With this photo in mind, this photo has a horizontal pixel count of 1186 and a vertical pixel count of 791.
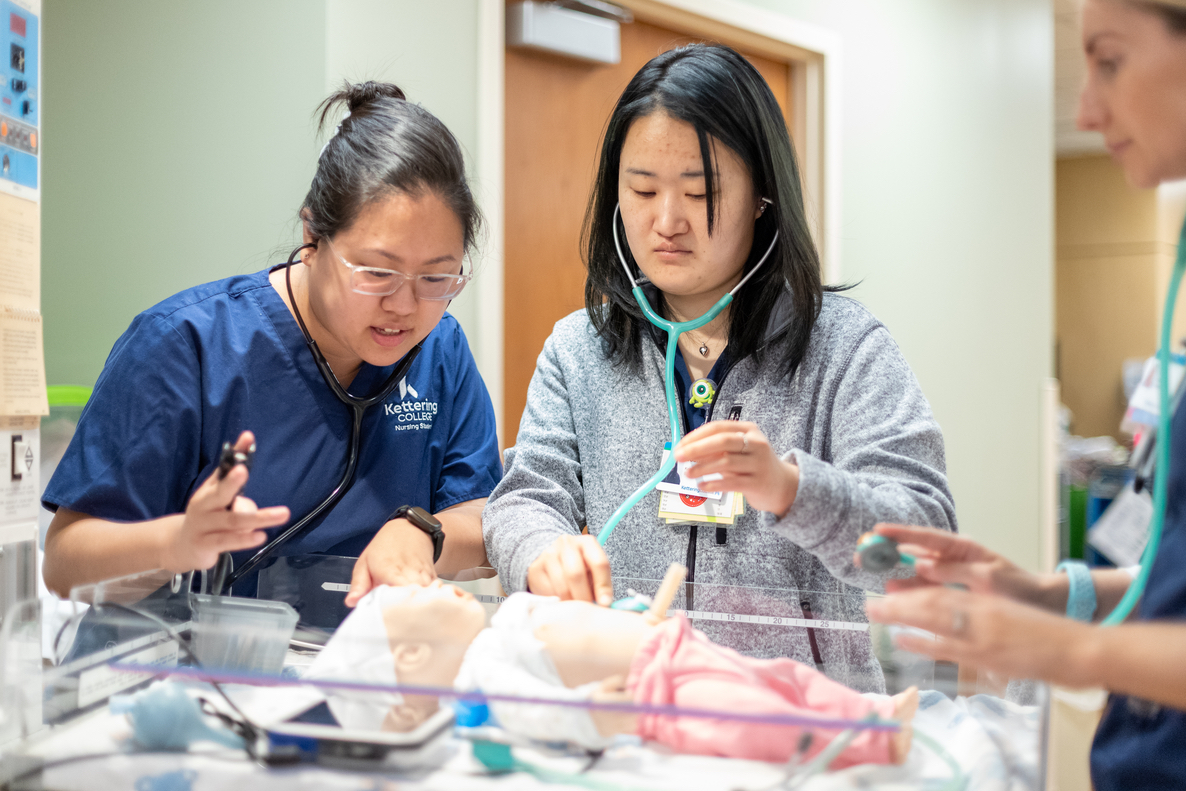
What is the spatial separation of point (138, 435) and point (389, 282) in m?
0.39

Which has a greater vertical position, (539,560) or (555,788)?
(539,560)

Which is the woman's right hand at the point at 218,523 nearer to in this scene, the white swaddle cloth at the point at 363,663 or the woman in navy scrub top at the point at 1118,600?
the white swaddle cloth at the point at 363,663

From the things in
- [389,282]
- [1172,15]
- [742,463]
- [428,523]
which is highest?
[1172,15]

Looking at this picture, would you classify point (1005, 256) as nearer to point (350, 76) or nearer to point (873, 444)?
point (350, 76)

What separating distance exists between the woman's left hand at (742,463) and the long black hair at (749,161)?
348mm

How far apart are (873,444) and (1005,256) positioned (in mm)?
3403

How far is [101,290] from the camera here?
2430mm

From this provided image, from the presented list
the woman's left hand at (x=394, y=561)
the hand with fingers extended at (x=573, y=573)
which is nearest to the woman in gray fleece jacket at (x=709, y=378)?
the hand with fingers extended at (x=573, y=573)

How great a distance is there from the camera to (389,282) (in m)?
1.26

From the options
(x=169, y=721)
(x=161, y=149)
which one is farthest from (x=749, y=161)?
(x=161, y=149)

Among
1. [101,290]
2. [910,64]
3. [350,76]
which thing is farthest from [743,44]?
[101,290]

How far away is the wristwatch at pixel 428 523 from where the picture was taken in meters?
1.25

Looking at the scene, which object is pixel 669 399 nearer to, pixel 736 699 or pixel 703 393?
pixel 703 393

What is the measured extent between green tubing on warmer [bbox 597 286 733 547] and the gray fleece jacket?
0.03 metres
